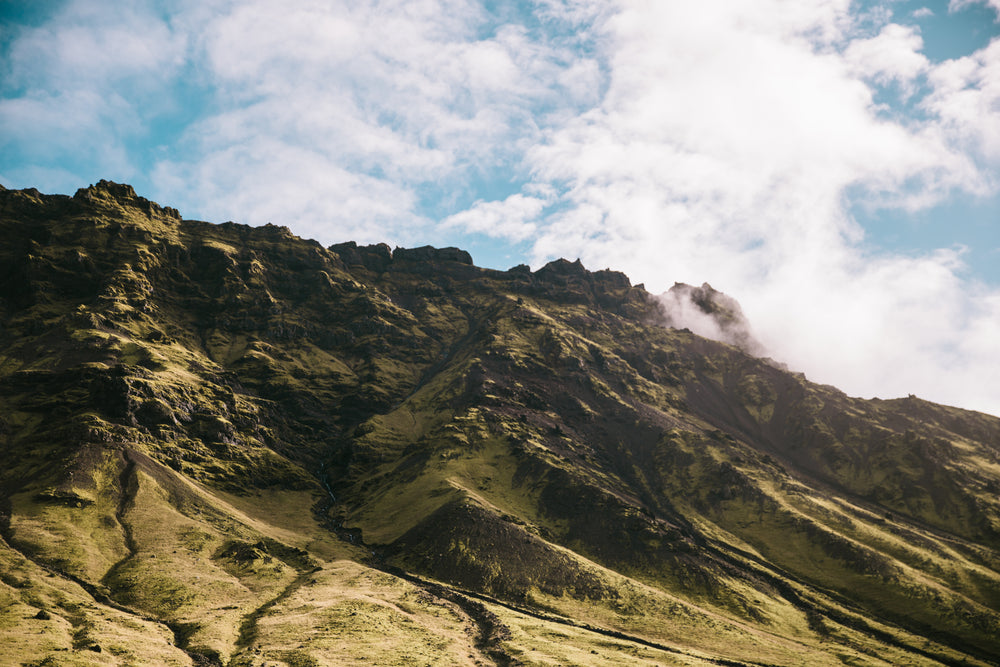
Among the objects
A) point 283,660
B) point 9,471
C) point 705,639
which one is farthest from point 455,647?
point 9,471

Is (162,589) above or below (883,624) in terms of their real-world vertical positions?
below

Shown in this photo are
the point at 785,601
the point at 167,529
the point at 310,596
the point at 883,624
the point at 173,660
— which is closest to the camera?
the point at 173,660

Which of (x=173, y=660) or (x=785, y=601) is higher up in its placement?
(x=785, y=601)

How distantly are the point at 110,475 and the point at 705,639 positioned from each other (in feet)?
654

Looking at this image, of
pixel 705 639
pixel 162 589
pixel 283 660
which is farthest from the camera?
pixel 705 639

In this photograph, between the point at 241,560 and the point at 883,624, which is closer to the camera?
the point at 241,560

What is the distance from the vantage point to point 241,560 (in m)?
161

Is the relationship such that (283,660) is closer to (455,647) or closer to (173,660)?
(173,660)

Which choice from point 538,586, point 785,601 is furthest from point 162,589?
point 785,601

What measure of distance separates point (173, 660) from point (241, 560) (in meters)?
68.2

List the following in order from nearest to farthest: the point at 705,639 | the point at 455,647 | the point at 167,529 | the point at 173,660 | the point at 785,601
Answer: the point at 173,660
the point at 455,647
the point at 705,639
the point at 167,529
the point at 785,601

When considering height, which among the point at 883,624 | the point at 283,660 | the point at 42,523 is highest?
the point at 883,624

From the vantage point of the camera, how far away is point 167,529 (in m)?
167

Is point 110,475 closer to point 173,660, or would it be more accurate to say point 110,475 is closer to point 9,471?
point 9,471
